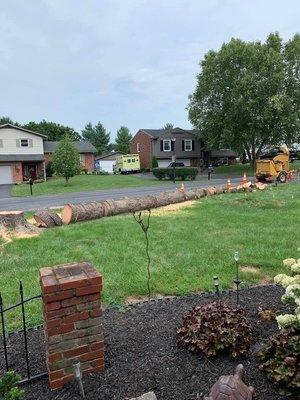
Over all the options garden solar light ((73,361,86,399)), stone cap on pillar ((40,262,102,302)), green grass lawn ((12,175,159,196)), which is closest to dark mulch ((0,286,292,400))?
garden solar light ((73,361,86,399))

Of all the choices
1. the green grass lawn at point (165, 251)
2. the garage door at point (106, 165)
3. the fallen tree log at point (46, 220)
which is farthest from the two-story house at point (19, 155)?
the green grass lawn at point (165, 251)

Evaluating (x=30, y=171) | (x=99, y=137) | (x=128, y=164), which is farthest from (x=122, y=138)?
(x=30, y=171)

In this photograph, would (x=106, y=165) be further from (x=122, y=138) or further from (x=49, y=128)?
(x=122, y=138)

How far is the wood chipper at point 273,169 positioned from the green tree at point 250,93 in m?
8.72

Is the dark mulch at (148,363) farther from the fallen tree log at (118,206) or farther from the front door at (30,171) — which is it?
the front door at (30,171)

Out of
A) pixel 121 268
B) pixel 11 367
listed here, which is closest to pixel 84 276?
pixel 11 367

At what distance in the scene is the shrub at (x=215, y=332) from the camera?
3.55 meters

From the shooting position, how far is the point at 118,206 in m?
14.2

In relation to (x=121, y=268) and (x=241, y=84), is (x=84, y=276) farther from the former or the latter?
(x=241, y=84)

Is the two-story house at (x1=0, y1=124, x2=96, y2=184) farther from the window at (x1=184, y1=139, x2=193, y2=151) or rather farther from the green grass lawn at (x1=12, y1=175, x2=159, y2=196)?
the window at (x1=184, y1=139, x2=193, y2=151)

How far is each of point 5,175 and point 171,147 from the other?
2089 centimetres

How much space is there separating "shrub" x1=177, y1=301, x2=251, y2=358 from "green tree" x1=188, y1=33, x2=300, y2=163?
31.8 m

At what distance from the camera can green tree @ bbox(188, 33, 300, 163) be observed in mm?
33625

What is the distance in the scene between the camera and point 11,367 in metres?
3.64
